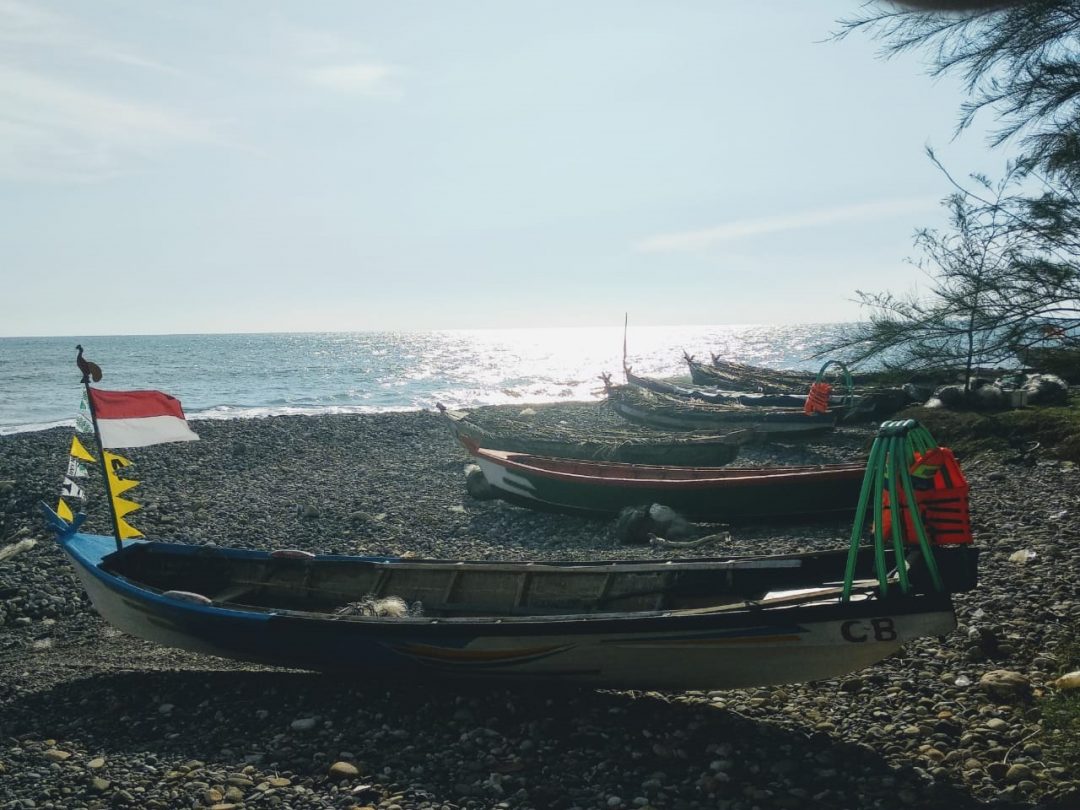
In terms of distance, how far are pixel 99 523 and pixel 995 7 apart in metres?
16.0

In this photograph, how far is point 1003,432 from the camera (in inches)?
595

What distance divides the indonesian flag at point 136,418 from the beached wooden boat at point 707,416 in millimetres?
16546

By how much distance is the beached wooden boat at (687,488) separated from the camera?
13.1m

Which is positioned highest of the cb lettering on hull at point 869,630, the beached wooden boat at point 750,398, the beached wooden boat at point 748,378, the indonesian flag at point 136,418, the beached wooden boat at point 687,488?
the indonesian flag at point 136,418

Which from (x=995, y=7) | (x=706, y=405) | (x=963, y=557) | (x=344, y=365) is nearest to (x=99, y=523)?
(x=963, y=557)

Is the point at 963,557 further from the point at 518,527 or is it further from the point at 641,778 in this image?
the point at 518,527

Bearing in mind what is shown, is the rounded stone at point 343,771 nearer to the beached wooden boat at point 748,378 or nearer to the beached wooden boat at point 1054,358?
the beached wooden boat at point 1054,358

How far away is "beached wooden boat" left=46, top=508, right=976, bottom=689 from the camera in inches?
234

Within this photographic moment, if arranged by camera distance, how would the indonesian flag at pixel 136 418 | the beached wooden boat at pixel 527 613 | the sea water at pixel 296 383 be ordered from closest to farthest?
the beached wooden boat at pixel 527 613 → the indonesian flag at pixel 136 418 → the sea water at pixel 296 383

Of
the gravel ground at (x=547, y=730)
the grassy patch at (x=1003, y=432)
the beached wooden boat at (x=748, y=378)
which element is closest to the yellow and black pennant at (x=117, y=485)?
the gravel ground at (x=547, y=730)

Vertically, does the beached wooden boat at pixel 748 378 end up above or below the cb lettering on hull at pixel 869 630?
above

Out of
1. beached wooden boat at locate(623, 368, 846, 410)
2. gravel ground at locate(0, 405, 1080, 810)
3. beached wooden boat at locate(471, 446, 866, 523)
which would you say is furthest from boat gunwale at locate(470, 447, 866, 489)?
beached wooden boat at locate(623, 368, 846, 410)

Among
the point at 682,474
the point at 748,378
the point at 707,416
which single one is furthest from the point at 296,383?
the point at 682,474

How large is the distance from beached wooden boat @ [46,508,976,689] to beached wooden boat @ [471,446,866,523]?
566 cm
